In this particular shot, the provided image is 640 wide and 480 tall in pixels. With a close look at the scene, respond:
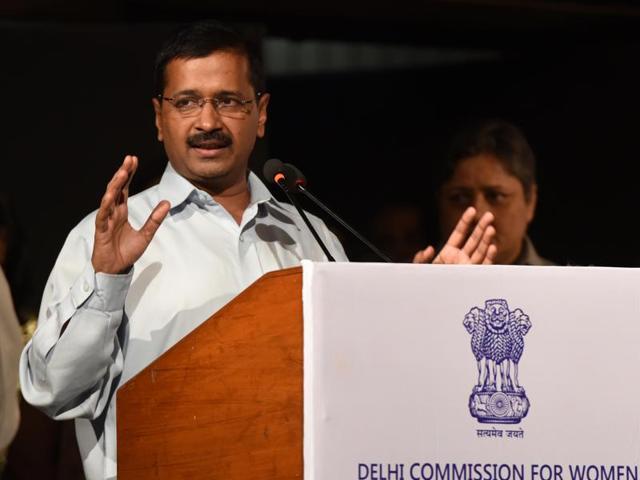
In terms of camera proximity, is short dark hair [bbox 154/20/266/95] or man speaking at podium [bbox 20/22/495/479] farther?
short dark hair [bbox 154/20/266/95]

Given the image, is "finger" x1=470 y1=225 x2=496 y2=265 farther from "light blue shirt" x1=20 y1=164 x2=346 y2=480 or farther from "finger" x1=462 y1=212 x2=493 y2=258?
"light blue shirt" x1=20 y1=164 x2=346 y2=480

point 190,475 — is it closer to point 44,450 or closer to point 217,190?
point 217,190

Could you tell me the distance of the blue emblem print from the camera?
2414 millimetres

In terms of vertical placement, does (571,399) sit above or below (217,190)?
below

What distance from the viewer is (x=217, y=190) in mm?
3230

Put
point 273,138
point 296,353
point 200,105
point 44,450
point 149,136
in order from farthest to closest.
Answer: point 273,138 < point 149,136 < point 44,450 < point 200,105 < point 296,353

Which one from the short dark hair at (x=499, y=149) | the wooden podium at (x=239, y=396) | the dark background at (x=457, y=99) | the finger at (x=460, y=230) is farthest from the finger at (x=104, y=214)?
the dark background at (x=457, y=99)

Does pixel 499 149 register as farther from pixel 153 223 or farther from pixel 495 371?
pixel 495 371

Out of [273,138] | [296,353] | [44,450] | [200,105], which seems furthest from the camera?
[273,138]

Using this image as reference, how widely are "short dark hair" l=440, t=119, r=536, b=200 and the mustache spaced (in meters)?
1.56

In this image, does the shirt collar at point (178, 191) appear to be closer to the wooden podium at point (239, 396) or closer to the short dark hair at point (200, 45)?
the short dark hair at point (200, 45)

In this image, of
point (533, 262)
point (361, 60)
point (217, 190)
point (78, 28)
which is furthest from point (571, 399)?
point (361, 60)

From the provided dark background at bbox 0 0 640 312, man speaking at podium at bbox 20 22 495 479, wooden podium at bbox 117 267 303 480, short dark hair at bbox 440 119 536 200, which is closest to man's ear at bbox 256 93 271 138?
man speaking at podium at bbox 20 22 495 479

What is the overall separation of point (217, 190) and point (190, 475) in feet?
3.22
